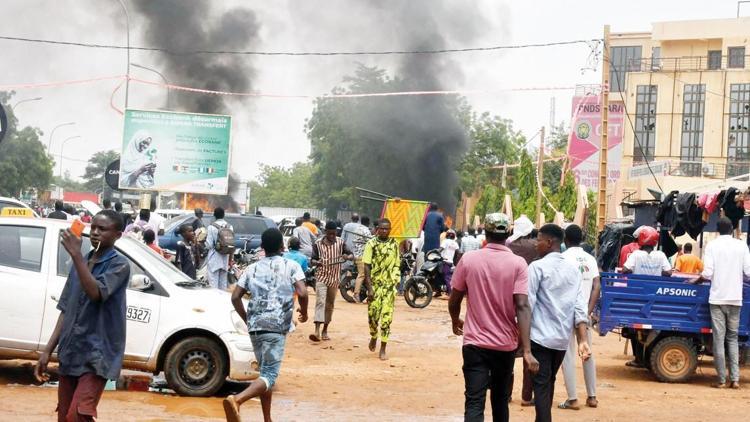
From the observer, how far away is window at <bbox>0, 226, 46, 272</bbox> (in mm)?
9625

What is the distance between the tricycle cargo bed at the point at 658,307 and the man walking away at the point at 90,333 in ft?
24.2

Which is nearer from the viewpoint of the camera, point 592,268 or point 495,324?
point 495,324

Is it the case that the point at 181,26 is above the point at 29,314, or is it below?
above

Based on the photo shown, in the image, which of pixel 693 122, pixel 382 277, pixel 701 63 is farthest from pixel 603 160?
pixel 701 63

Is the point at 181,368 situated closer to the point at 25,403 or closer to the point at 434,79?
the point at 25,403

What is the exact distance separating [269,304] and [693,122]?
62621mm

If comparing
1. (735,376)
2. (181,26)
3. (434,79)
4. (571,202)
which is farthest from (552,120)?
(735,376)

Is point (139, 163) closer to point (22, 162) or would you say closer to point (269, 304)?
point (269, 304)

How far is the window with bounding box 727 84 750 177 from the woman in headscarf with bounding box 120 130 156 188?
44644 millimetres

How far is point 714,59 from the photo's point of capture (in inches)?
2653

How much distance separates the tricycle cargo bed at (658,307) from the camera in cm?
1192

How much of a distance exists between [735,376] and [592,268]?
9.90ft

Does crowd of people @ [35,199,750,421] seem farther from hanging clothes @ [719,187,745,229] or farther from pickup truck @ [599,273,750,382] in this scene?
hanging clothes @ [719,187,745,229]

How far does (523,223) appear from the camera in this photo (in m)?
10.4
